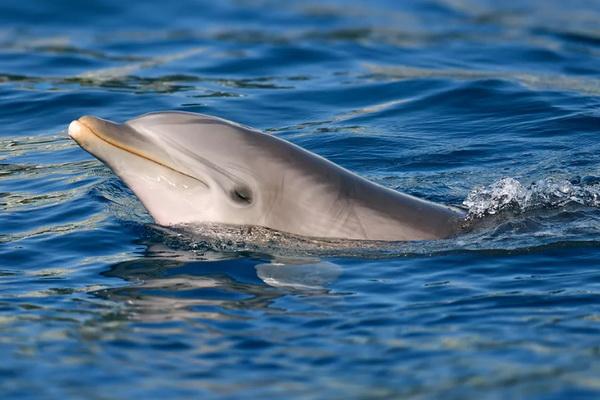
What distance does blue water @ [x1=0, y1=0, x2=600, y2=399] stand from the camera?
22.2ft

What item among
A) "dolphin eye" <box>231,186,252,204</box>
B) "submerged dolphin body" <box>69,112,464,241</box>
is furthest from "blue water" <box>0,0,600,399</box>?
"dolphin eye" <box>231,186,252,204</box>

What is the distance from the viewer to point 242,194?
9039 millimetres

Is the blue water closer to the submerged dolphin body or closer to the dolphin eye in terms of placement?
the submerged dolphin body

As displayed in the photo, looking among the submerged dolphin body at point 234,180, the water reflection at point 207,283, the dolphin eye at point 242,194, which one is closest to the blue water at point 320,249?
the water reflection at point 207,283

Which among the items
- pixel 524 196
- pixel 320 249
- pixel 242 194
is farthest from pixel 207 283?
pixel 524 196

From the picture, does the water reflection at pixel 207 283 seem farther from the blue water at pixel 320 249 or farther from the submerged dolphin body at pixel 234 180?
the submerged dolphin body at pixel 234 180

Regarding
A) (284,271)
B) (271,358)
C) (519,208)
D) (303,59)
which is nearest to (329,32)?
(303,59)

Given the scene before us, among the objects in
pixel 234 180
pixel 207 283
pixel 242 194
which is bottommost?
pixel 207 283

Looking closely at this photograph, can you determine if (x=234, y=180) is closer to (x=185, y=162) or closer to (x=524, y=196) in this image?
(x=185, y=162)

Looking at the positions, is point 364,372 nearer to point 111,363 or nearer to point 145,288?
point 111,363

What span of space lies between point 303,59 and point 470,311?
10.4 meters

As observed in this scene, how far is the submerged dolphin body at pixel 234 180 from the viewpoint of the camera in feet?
29.3

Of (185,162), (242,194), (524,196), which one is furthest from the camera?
(524,196)

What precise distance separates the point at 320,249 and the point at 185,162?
1196 mm
